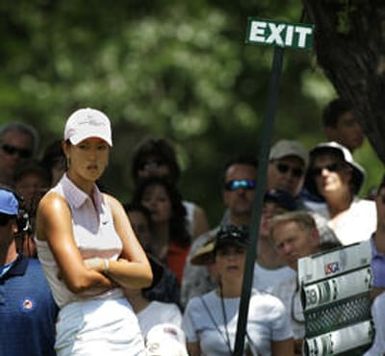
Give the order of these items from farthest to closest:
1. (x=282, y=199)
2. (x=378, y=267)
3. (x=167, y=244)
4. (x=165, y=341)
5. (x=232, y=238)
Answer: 1. (x=167, y=244)
2. (x=282, y=199)
3. (x=378, y=267)
4. (x=232, y=238)
5. (x=165, y=341)

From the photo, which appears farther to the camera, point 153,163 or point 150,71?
point 150,71

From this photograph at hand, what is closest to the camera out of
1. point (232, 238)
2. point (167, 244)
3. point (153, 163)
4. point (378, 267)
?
point (232, 238)

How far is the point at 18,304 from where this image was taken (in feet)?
32.0

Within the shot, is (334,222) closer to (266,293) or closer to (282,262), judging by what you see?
(282,262)

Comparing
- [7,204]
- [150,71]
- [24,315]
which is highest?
[150,71]

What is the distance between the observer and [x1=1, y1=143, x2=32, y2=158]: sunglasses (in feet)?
46.1

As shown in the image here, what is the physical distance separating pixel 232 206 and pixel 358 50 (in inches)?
102

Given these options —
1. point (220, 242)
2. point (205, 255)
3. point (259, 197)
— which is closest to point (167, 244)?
point (205, 255)

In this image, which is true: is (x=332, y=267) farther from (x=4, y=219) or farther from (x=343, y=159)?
(x=343, y=159)

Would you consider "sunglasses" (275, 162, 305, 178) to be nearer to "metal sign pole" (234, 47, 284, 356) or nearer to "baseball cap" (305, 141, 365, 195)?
"baseball cap" (305, 141, 365, 195)

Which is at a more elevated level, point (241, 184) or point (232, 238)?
point (241, 184)

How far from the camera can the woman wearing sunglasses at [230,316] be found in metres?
11.1

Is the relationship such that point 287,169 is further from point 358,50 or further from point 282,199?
point 358,50

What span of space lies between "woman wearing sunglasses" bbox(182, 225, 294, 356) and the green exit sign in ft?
4.45
